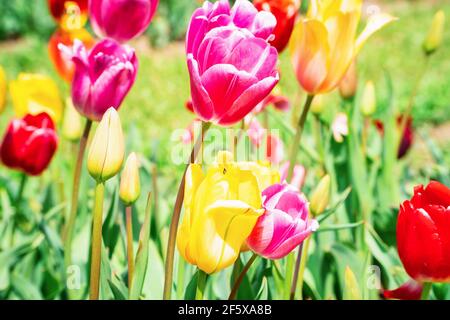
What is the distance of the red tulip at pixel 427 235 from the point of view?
0.94 m

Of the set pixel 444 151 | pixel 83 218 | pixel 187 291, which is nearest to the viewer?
pixel 187 291

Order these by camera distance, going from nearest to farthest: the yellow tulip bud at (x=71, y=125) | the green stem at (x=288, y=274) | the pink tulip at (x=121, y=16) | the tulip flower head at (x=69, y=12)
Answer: the green stem at (x=288, y=274), the pink tulip at (x=121, y=16), the yellow tulip bud at (x=71, y=125), the tulip flower head at (x=69, y=12)

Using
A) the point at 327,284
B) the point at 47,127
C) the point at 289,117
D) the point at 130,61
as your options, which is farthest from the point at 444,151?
the point at 130,61

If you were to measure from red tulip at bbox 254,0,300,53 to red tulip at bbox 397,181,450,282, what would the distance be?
378mm

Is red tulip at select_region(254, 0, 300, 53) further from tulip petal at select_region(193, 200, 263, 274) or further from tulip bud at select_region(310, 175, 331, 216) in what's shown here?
tulip petal at select_region(193, 200, 263, 274)

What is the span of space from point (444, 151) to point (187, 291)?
228 cm

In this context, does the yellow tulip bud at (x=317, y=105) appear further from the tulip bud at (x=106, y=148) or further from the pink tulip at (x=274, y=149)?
the tulip bud at (x=106, y=148)

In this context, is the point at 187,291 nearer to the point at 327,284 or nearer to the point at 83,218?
the point at 327,284

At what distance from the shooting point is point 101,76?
107cm

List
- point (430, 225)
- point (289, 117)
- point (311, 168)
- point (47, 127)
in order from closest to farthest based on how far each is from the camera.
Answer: point (430, 225)
point (47, 127)
point (311, 168)
point (289, 117)

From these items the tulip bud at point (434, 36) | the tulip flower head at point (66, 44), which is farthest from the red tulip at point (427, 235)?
the tulip flower head at point (66, 44)

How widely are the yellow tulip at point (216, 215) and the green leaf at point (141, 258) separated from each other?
11cm

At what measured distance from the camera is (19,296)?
137 cm

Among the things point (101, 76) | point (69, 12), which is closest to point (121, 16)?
point (101, 76)
